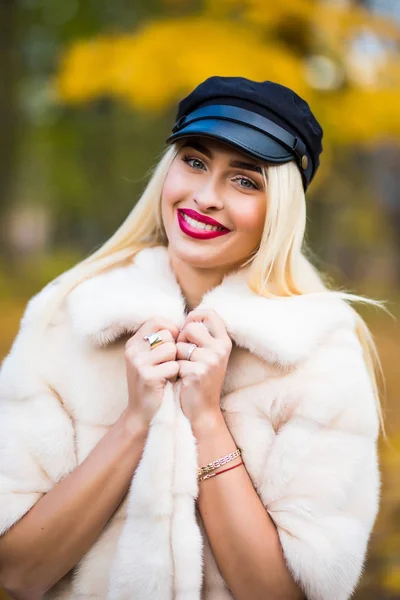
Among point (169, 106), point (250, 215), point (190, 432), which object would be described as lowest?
point (190, 432)

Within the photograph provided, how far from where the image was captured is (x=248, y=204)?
183cm

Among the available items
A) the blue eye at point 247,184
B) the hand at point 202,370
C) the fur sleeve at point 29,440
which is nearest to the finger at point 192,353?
the hand at point 202,370

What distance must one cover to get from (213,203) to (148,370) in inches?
19.5

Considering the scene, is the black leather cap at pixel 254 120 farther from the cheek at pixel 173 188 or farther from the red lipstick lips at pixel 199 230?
the red lipstick lips at pixel 199 230

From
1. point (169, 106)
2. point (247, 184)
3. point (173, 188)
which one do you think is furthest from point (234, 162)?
A: point (169, 106)

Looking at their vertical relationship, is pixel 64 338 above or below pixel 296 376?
above

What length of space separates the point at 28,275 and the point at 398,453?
794cm

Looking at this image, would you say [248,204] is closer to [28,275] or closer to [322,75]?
[322,75]

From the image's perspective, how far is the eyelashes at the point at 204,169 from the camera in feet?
6.05

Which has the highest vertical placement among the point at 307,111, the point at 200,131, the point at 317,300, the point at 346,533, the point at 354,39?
the point at 354,39

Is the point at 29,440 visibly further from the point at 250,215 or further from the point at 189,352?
the point at 250,215

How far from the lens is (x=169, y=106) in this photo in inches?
250

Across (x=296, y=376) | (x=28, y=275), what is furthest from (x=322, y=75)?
(x=28, y=275)

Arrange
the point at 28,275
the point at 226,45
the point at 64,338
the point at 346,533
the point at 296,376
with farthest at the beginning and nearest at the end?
the point at 28,275, the point at 226,45, the point at 64,338, the point at 296,376, the point at 346,533
